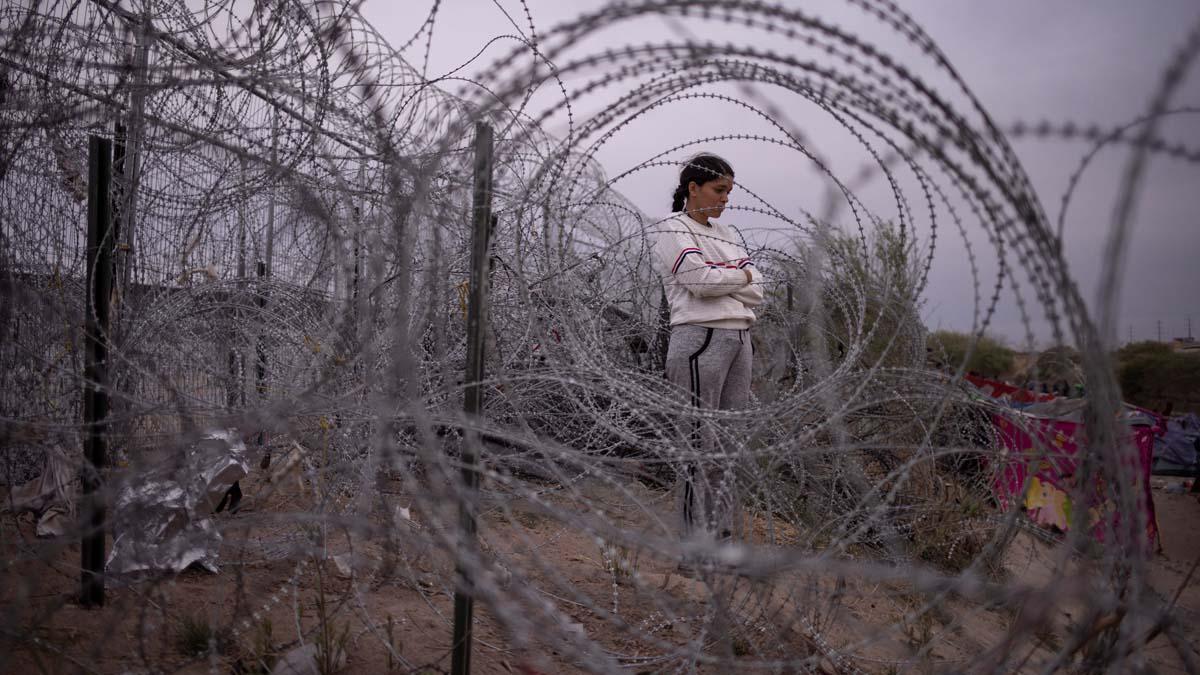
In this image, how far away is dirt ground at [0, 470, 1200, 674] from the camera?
6.70 ft

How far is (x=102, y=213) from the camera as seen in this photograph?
95.8 inches

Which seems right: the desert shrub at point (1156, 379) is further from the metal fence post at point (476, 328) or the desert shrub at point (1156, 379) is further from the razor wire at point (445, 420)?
the metal fence post at point (476, 328)

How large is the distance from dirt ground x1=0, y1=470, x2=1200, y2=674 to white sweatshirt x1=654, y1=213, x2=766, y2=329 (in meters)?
0.92

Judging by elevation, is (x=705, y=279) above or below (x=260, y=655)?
above

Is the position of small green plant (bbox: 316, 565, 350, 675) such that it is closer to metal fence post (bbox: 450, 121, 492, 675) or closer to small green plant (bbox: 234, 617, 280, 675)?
small green plant (bbox: 234, 617, 280, 675)

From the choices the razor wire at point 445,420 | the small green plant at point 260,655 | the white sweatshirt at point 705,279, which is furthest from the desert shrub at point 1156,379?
the small green plant at point 260,655

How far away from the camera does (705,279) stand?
9.93 ft

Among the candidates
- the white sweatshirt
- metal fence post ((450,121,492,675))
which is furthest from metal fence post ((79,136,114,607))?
the white sweatshirt

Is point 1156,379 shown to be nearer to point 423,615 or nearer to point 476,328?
point 423,615

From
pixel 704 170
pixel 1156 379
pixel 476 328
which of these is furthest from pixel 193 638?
pixel 1156 379

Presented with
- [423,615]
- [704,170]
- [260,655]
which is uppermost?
[704,170]

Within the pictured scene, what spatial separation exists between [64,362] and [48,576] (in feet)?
3.85

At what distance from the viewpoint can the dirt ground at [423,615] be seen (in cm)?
204

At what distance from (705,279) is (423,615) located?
1.75 meters
